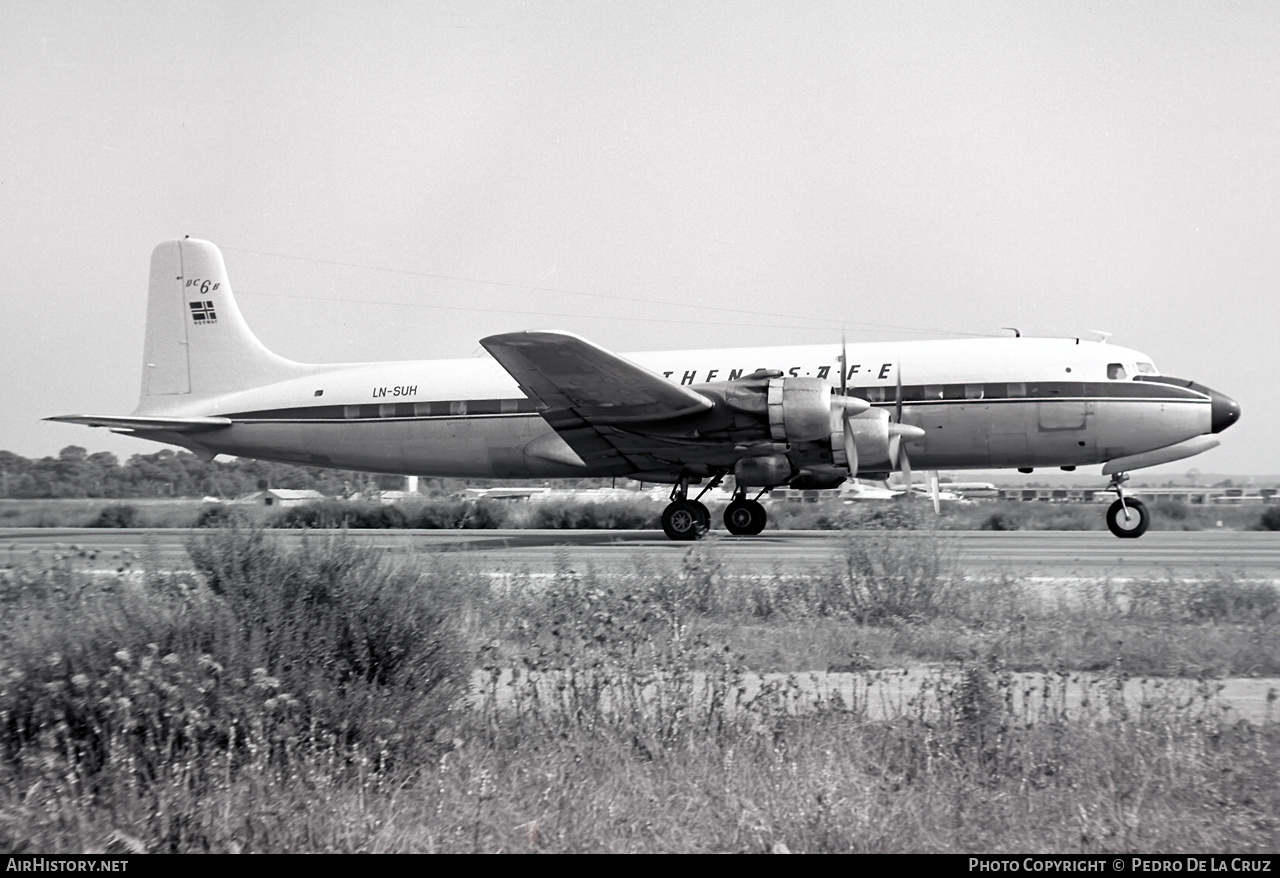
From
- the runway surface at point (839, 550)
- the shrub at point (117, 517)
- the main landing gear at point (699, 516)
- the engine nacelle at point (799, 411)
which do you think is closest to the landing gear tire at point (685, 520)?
the main landing gear at point (699, 516)

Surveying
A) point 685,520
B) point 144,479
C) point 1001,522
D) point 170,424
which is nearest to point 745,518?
point 685,520

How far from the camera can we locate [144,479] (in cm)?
4831

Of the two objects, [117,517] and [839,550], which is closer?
[839,550]

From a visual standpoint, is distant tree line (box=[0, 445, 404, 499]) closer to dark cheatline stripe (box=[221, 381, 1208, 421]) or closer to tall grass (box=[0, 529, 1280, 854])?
dark cheatline stripe (box=[221, 381, 1208, 421])

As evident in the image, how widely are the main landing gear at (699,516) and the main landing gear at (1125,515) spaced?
6.81m

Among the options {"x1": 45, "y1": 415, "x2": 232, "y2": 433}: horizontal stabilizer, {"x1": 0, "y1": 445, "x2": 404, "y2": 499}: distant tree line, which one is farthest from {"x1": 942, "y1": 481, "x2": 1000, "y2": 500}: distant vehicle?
{"x1": 45, "y1": 415, "x2": 232, "y2": 433}: horizontal stabilizer

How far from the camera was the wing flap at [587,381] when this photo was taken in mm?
17125

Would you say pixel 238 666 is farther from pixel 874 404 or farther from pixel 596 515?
pixel 596 515

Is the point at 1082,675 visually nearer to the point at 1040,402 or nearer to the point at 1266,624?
the point at 1266,624

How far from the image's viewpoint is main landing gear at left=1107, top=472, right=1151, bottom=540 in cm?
2020

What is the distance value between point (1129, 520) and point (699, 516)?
8.41 m
